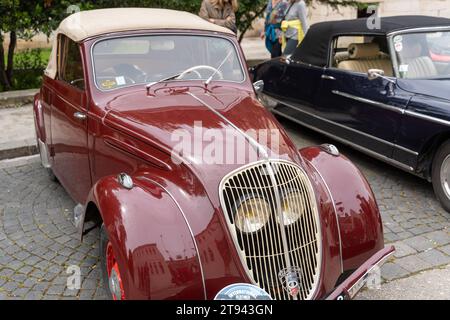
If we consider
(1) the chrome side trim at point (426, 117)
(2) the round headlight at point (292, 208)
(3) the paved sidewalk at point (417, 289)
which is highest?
(1) the chrome side trim at point (426, 117)

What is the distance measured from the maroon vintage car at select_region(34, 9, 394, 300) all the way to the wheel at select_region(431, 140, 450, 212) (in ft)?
5.21

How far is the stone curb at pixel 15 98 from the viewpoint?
777cm

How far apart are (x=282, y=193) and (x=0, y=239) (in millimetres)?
2644

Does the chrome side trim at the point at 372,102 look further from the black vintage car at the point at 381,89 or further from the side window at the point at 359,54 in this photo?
the side window at the point at 359,54

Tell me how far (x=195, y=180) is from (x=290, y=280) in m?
0.80

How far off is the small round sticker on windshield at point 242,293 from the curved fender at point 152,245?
136 millimetres

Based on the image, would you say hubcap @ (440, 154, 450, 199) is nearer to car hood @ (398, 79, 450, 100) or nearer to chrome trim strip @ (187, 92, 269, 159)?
car hood @ (398, 79, 450, 100)

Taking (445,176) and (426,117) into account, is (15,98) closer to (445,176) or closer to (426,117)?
(426,117)

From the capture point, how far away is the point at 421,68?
5258 millimetres

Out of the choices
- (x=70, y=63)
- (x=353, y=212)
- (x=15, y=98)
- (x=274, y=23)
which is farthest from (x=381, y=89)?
(x=15, y=98)

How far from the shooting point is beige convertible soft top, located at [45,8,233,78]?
401 cm

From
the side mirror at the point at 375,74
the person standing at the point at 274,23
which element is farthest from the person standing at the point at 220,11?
the side mirror at the point at 375,74
